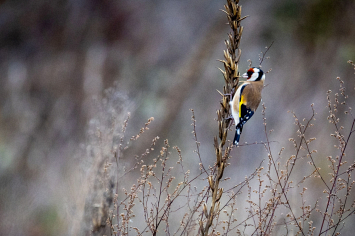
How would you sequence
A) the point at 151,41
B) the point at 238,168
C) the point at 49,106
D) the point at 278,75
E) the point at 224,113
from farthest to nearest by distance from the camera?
the point at 151,41
the point at 278,75
the point at 49,106
the point at 238,168
the point at 224,113

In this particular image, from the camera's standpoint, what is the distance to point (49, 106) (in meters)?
3.35

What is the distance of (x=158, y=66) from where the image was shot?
371cm

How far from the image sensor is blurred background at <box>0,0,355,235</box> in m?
3.20

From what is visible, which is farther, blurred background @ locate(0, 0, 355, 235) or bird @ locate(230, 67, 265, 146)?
blurred background @ locate(0, 0, 355, 235)

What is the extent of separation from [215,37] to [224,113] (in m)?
3.36

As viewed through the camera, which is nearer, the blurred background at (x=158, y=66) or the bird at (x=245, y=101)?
the bird at (x=245, y=101)

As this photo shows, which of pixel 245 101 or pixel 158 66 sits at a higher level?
pixel 158 66

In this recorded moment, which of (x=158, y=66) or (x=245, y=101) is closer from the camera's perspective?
(x=245, y=101)

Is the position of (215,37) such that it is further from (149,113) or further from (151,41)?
(149,113)

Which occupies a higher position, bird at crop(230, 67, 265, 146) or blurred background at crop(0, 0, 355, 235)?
blurred background at crop(0, 0, 355, 235)

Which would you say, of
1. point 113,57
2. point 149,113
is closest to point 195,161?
point 149,113

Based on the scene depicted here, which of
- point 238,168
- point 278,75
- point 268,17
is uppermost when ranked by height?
point 268,17

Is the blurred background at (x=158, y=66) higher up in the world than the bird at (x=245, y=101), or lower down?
higher up

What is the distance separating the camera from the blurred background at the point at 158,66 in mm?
3199
